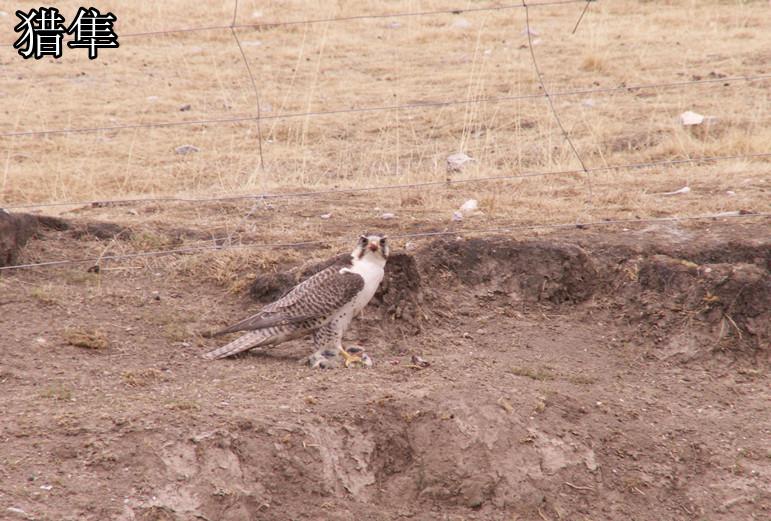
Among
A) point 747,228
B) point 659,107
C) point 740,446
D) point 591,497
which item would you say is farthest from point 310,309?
point 659,107

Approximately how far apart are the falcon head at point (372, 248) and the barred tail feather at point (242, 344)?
2.21 feet

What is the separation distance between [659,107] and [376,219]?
202 inches

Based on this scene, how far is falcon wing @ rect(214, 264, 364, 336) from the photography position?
5664 mm

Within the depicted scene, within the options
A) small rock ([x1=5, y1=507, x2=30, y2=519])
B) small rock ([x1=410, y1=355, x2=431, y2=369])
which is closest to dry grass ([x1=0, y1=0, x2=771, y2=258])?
small rock ([x1=410, y1=355, x2=431, y2=369])

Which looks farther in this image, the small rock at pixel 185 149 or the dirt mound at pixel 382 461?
the small rock at pixel 185 149

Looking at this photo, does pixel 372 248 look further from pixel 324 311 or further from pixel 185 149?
pixel 185 149

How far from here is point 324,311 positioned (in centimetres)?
566

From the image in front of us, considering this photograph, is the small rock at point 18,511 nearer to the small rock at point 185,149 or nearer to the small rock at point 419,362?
the small rock at point 419,362

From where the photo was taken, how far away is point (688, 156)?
9641mm

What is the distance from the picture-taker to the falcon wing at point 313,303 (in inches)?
223

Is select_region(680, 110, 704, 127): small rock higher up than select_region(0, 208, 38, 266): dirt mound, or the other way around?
select_region(680, 110, 704, 127): small rock

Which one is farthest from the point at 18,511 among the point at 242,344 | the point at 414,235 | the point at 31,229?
the point at 414,235

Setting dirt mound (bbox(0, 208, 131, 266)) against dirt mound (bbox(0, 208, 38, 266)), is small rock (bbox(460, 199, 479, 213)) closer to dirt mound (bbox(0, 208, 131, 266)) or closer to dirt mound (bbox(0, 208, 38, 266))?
dirt mound (bbox(0, 208, 131, 266))

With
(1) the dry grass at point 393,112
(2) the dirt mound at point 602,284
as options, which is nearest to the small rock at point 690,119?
(1) the dry grass at point 393,112
